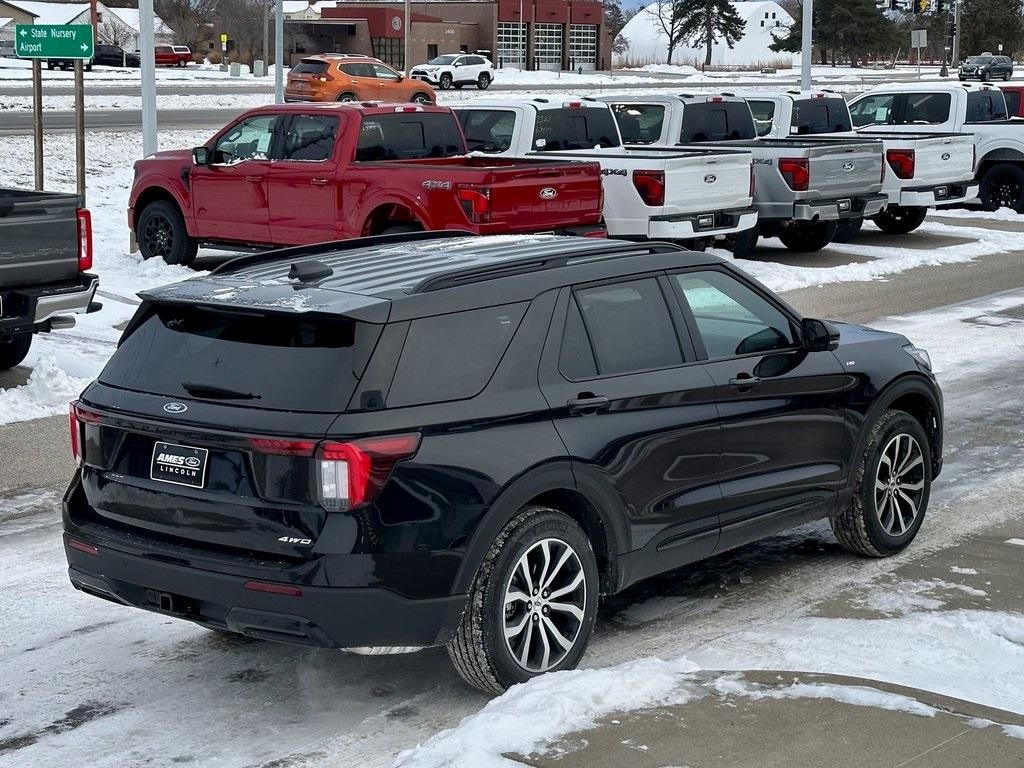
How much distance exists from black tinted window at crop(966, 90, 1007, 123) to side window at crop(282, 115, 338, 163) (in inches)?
515

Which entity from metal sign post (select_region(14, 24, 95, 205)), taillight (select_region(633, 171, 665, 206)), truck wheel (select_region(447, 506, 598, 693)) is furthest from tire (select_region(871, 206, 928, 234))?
truck wheel (select_region(447, 506, 598, 693))

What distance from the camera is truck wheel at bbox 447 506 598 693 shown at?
523cm

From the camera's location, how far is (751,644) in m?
5.96

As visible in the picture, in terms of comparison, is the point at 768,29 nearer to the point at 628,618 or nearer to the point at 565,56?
the point at 565,56

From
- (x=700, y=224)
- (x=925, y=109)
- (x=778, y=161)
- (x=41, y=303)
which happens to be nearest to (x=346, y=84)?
(x=925, y=109)

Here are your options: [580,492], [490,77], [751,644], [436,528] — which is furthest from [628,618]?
[490,77]

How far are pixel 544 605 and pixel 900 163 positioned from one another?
17.5 metres

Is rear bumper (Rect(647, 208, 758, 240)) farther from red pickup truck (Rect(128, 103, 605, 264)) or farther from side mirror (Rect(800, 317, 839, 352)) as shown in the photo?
side mirror (Rect(800, 317, 839, 352))

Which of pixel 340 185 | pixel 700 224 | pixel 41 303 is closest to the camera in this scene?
pixel 41 303

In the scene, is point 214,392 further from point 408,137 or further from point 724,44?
point 724,44

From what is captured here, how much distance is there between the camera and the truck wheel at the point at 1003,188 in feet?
81.9

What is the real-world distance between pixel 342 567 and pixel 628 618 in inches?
73.2

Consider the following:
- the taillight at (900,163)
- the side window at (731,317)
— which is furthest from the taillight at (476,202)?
the taillight at (900,163)

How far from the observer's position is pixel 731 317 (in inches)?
256
